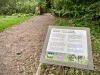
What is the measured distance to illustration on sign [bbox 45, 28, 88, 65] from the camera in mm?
1759

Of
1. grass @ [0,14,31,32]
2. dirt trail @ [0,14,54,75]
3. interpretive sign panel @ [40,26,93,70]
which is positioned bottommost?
dirt trail @ [0,14,54,75]

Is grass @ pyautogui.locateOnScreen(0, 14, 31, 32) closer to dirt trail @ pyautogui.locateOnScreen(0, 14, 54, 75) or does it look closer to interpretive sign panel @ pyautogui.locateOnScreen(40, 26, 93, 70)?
dirt trail @ pyautogui.locateOnScreen(0, 14, 54, 75)

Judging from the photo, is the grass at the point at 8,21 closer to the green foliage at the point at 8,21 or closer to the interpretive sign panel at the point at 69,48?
the green foliage at the point at 8,21

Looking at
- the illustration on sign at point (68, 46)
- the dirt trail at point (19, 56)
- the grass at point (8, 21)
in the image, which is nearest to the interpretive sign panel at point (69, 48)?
the illustration on sign at point (68, 46)

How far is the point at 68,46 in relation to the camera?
1.87 meters

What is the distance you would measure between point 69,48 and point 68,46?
0.04 m

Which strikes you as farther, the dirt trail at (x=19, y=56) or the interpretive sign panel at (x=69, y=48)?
the dirt trail at (x=19, y=56)

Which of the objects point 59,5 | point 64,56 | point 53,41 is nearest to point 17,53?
point 53,41

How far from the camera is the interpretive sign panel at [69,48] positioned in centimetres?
173

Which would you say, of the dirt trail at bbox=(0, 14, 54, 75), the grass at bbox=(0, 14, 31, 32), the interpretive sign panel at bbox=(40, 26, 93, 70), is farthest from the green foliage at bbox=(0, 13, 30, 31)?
the interpretive sign panel at bbox=(40, 26, 93, 70)

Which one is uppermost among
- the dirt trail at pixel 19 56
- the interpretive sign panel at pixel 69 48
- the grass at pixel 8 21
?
the interpretive sign panel at pixel 69 48

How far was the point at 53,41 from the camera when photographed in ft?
6.48

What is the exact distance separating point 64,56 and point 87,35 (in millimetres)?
546

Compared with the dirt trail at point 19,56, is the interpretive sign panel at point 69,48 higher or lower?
higher
